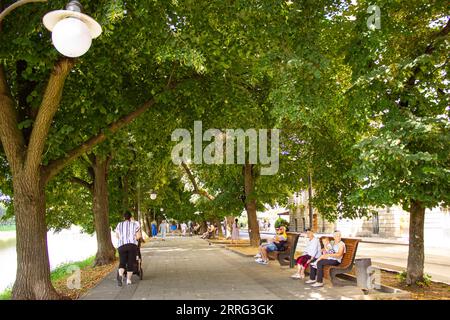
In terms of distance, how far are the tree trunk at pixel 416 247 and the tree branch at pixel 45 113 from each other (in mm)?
7510

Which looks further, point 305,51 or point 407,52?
point 407,52

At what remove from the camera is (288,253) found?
15719 millimetres

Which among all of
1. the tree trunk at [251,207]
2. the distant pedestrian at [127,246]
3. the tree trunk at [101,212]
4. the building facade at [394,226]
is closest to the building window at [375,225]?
the building facade at [394,226]

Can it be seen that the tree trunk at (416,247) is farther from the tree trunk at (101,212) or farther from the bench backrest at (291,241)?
the tree trunk at (101,212)

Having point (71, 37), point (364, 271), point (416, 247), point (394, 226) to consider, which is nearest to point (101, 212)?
point (364, 271)

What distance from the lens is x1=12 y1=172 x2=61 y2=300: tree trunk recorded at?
33.7 ft

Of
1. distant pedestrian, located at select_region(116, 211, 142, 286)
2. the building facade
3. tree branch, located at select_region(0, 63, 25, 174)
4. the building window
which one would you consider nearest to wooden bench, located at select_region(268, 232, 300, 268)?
distant pedestrian, located at select_region(116, 211, 142, 286)

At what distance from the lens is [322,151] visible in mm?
16562

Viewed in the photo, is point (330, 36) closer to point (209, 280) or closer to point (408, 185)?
point (408, 185)

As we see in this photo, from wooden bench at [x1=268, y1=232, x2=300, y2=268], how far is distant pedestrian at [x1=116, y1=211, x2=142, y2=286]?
483 centimetres

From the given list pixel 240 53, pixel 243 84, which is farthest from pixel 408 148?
pixel 243 84

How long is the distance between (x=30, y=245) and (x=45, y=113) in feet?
8.69
